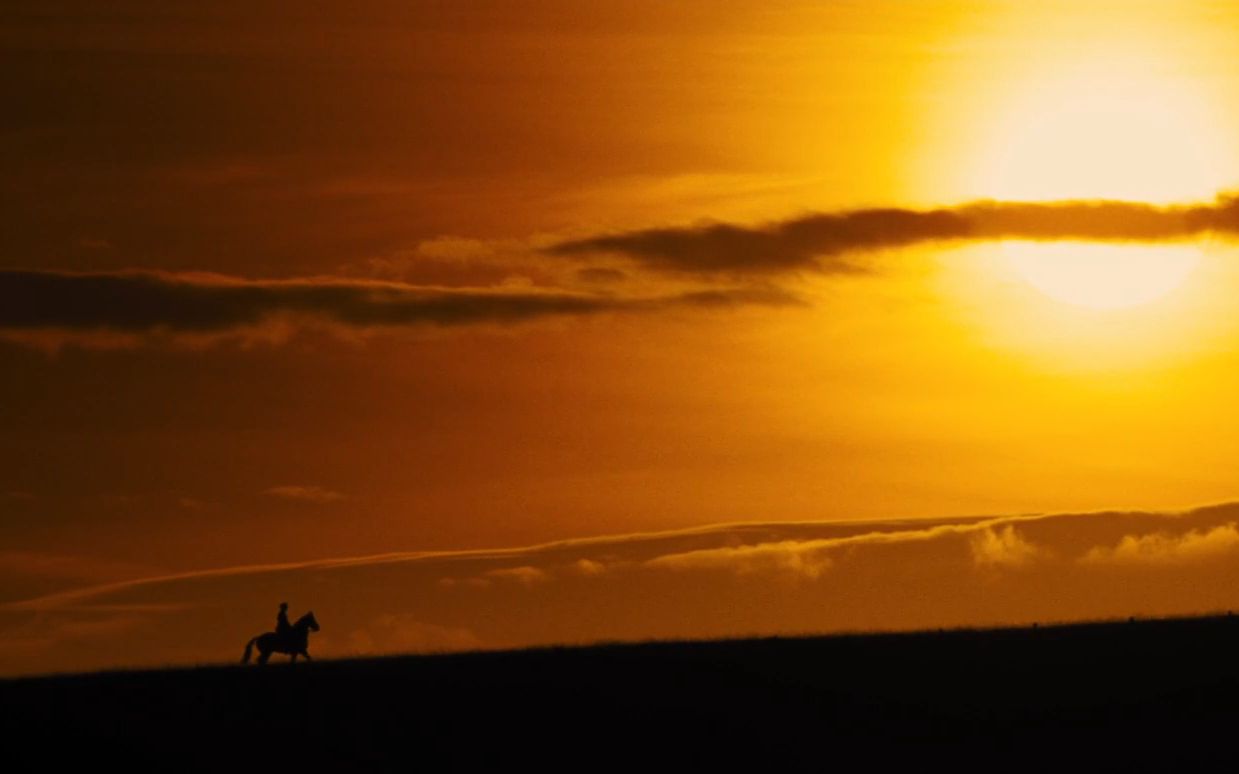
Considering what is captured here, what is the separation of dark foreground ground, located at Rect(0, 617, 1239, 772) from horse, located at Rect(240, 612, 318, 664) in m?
1.71

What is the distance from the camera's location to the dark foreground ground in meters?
73.6

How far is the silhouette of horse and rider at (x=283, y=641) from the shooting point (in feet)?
285

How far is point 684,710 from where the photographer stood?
77.9 m

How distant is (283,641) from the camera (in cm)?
8706

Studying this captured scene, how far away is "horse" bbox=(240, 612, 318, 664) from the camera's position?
285ft

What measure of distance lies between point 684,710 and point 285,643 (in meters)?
14.1

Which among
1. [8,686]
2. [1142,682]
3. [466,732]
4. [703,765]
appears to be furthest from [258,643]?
[1142,682]

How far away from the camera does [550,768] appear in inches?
2859

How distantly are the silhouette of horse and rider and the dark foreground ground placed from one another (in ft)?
5.66

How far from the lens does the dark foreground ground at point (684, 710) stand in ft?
241

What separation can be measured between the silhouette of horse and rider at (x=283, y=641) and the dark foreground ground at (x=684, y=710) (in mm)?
1725

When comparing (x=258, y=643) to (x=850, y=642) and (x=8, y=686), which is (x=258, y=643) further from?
(x=850, y=642)

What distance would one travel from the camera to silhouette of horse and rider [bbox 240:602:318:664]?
86.9m

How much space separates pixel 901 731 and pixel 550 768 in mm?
8977
